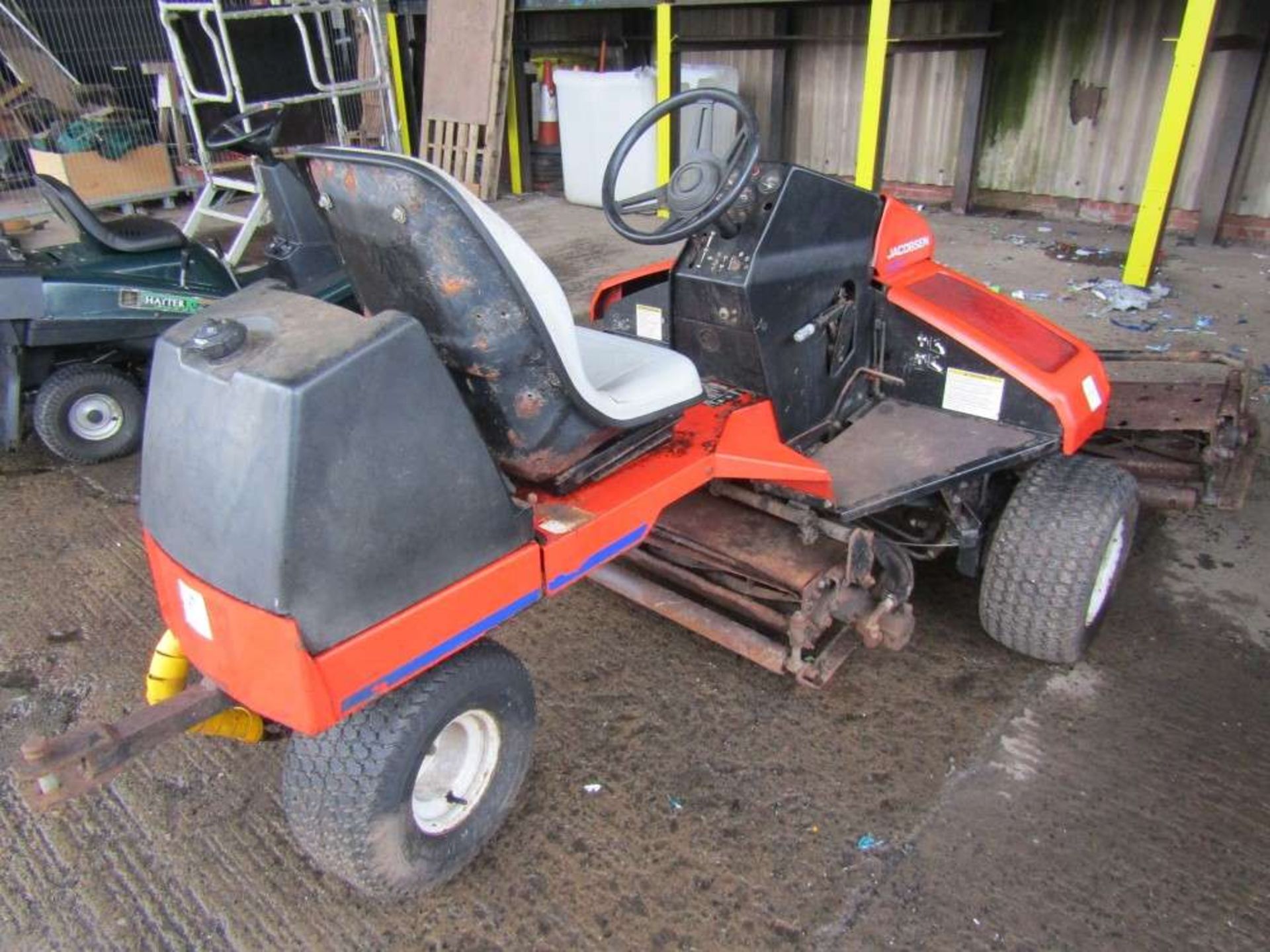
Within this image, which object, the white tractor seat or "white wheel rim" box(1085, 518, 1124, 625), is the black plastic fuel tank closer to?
the white tractor seat

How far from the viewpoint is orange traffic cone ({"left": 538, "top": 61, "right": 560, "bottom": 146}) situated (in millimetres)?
7914

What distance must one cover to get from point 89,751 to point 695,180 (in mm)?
1815

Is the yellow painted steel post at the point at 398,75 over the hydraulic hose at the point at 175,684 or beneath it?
over

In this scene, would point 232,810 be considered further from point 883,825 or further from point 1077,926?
point 1077,926

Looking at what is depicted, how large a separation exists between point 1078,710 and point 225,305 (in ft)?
7.29

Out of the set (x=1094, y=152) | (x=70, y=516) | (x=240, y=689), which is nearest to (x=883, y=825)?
(x=240, y=689)

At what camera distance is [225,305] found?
1780mm

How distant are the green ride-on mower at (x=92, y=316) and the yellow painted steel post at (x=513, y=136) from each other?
4.17 meters

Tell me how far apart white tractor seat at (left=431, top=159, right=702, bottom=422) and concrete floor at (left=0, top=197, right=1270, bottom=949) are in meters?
0.91

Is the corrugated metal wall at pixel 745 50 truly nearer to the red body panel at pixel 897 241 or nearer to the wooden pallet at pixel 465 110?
the wooden pallet at pixel 465 110

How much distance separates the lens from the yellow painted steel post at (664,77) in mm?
6199

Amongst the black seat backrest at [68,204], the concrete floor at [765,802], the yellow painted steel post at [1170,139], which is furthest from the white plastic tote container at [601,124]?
the concrete floor at [765,802]

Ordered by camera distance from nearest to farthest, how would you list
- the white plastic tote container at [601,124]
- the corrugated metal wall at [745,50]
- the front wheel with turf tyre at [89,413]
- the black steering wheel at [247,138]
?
the front wheel with turf tyre at [89,413]
the black steering wheel at [247,138]
the white plastic tote container at [601,124]
the corrugated metal wall at [745,50]

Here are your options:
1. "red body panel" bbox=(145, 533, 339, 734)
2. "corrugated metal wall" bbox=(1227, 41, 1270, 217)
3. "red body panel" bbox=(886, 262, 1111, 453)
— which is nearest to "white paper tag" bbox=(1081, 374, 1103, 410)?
"red body panel" bbox=(886, 262, 1111, 453)
